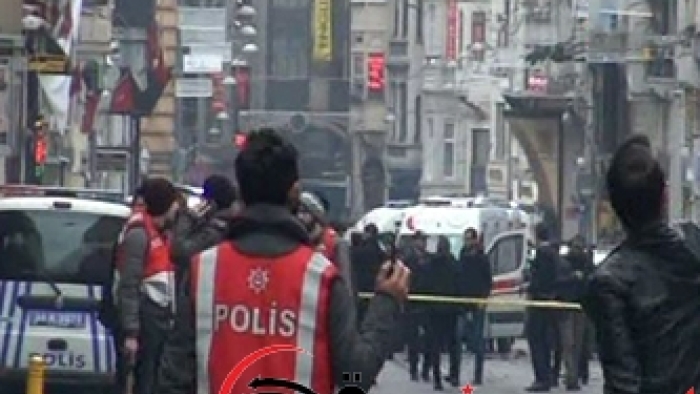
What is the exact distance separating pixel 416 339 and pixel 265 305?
23323 millimetres

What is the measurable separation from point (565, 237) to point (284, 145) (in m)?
64.5

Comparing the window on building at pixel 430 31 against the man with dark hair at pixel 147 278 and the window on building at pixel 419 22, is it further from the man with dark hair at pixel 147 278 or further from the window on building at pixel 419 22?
the man with dark hair at pixel 147 278

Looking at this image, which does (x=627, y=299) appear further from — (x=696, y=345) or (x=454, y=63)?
(x=454, y=63)

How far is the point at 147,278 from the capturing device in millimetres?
16500

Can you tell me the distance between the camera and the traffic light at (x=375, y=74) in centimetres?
11412

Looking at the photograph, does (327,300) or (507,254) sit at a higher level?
(327,300)

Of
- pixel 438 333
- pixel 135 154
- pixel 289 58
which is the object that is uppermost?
pixel 289 58

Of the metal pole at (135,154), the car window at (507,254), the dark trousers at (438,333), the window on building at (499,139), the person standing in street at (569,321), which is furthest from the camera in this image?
→ the window on building at (499,139)

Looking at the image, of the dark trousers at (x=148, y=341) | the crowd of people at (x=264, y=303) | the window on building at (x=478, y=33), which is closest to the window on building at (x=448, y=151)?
the window on building at (x=478, y=33)

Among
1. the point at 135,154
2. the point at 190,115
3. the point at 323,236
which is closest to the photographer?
the point at 323,236

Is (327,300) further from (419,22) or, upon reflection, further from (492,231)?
(419,22)

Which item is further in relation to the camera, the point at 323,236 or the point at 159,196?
the point at 159,196

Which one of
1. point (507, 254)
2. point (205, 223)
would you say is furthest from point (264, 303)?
point (507, 254)

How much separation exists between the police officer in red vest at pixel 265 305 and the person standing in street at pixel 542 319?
68.9ft
